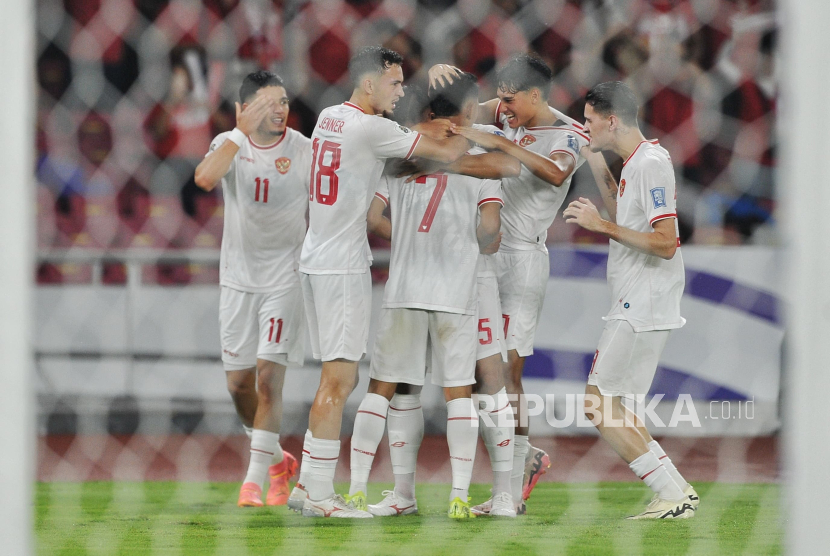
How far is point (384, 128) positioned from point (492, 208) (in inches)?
19.3

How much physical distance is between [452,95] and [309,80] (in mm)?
2696

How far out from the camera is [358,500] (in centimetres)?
378

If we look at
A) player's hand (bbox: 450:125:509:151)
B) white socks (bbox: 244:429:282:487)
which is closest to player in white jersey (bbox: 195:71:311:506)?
white socks (bbox: 244:429:282:487)

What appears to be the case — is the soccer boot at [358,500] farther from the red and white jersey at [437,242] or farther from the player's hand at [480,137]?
the player's hand at [480,137]

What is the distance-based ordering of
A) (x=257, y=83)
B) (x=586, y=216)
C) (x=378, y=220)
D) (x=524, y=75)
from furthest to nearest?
(x=257, y=83) < (x=524, y=75) < (x=378, y=220) < (x=586, y=216)

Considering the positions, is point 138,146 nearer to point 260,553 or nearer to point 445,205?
point 445,205

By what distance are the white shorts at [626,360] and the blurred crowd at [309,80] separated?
218 cm

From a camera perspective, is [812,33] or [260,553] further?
[260,553]

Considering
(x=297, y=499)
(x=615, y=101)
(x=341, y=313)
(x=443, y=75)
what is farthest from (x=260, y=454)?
(x=615, y=101)

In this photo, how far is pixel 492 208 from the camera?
3.74m

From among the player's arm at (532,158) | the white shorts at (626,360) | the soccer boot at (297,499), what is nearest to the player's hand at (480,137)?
the player's arm at (532,158)

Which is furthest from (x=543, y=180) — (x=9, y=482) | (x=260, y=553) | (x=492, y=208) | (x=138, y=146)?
(x=138, y=146)

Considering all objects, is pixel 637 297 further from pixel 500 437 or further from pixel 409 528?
pixel 409 528

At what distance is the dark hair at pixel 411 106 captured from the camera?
12.6 feet
